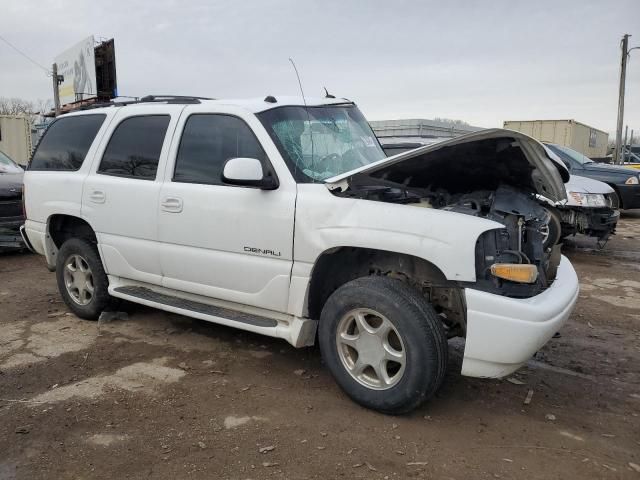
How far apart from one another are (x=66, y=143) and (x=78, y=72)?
27856 millimetres

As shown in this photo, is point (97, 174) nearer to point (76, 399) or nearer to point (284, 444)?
point (76, 399)

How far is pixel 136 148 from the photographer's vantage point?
4.58 metres

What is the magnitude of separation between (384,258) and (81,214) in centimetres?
291

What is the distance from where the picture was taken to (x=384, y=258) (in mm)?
3506

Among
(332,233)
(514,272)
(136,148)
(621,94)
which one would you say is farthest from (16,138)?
(621,94)

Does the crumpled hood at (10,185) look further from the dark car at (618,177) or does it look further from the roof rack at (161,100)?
the dark car at (618,177)

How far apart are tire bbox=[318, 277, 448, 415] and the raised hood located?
711 millimetres

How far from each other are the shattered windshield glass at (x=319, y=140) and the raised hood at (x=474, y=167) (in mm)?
369

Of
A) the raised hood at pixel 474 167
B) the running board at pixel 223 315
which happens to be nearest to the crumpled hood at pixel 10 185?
the running board at pixel 223 315

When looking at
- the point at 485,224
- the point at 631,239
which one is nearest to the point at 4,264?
the point at 485,224

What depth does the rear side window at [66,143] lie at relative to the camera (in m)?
5.01

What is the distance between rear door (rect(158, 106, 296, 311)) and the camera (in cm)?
365

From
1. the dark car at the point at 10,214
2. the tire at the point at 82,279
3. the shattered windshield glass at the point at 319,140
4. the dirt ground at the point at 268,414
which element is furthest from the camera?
the dark car at the point at 10,214

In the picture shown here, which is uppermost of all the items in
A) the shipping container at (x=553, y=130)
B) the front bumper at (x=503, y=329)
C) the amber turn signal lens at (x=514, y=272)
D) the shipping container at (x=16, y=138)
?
the shipping container at (x=553, y=130)
